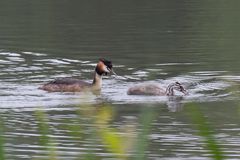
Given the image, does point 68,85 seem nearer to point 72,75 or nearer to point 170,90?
point 170,90

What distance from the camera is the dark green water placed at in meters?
10.9

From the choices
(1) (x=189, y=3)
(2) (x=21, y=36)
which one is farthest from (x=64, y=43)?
(1) (x=189, y=3)

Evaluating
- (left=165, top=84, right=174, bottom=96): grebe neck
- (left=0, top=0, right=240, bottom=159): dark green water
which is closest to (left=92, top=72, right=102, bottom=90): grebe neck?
(left=0, top=0, right=240, bottom=159): dark green water

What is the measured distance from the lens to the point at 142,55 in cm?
1912

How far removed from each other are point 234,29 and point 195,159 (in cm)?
1535

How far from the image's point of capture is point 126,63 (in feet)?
58.8

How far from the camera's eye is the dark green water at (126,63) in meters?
10.9

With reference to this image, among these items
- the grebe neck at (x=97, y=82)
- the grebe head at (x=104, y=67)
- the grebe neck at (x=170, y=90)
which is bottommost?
the grebe neck at (x=170, y=90)

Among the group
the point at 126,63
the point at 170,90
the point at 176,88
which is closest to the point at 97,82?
the point at 170,90

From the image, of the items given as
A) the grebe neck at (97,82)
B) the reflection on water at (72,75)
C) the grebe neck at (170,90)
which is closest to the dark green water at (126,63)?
the reflection on water at (72,75)

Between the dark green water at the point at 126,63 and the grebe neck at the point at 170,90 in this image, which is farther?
the grebe neck at the point at 170,90

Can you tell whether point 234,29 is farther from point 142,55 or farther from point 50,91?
point 50,91

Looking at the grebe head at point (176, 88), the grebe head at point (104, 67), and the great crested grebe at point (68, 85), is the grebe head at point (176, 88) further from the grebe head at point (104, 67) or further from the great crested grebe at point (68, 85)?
the grebe head at point (104, 67)

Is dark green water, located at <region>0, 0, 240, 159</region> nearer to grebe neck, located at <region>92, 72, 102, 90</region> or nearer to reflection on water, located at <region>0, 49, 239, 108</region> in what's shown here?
reflection on water, located at <region>0, 49, 239, 108</region>
